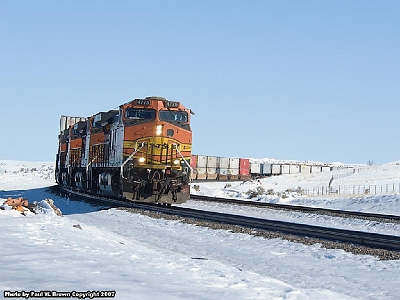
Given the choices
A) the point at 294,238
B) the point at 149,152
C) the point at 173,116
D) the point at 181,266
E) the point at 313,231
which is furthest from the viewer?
the point at 173,116

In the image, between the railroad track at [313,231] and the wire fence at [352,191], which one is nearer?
the railroad track at [313,231]

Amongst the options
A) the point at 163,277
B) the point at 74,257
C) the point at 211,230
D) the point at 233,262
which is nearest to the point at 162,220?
the point at 211,230

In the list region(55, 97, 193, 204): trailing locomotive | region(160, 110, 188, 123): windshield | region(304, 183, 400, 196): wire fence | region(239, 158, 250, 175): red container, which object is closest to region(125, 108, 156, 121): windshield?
region(55, 97, 193, 204): trailing locomotive

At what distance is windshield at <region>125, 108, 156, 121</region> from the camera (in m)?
22.0

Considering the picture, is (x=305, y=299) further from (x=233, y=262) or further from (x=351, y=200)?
(x=351, y=200)

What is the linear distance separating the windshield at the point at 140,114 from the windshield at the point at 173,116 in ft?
1.20

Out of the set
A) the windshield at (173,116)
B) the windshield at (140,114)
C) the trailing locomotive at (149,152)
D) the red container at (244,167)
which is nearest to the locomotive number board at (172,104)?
the trailing locomotive at (149,152)

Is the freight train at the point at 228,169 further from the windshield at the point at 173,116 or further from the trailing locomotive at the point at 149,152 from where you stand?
the trailing locomotive at the point at 149,152

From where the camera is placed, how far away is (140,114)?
72.4 feet

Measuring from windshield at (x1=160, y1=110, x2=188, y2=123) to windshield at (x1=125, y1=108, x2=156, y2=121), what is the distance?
367 millimetres

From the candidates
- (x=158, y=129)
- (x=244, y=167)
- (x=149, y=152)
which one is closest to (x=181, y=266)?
(x=149, y=152)

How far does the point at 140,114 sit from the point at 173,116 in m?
1.35

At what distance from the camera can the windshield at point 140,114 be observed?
21952 mm

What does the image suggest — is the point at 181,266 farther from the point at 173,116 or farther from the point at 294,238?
the point at 173,116
